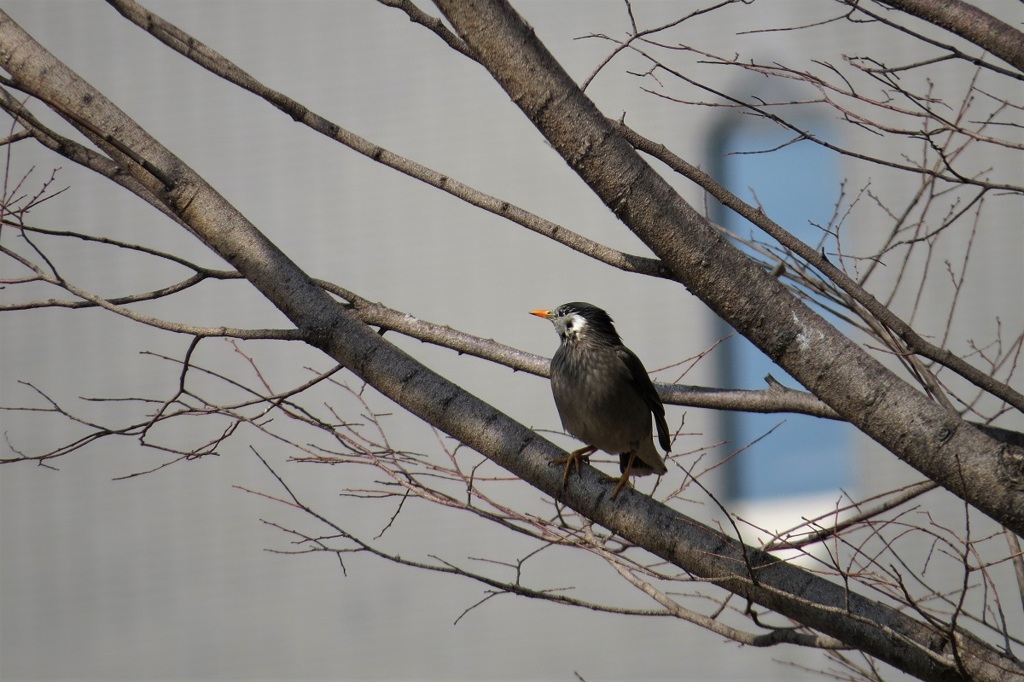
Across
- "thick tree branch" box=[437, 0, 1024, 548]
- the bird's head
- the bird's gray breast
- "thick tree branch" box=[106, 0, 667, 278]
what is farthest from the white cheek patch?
"thick tree branch" box=[437, 0, 1024, 548]

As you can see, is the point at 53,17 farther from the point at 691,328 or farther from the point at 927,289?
the point at 927,289

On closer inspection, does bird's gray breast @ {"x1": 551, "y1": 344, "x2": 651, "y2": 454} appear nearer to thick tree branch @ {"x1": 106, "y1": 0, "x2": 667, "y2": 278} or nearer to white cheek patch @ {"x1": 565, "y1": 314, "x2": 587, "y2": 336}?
white cheek patch @ {"x1": 565, "y1": 314, "x2": 587, "y2": 336}

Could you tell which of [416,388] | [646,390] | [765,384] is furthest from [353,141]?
[765,384]

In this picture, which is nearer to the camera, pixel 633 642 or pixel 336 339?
pixel 336 339

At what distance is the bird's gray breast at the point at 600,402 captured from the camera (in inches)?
134

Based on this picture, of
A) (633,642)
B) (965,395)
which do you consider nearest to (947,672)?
(965,395)

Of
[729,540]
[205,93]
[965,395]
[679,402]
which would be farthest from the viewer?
[205,93]

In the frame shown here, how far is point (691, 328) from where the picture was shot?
7887 mm

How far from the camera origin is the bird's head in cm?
370

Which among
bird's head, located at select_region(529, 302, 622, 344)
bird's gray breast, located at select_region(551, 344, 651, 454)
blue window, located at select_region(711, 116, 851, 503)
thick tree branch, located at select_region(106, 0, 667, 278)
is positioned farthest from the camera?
blue window, located at select_region(711, 116, 851, 503)

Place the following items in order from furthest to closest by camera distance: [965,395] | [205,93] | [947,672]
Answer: [205,93] → [965,395] → [947,672]

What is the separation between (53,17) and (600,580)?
6.99 metres

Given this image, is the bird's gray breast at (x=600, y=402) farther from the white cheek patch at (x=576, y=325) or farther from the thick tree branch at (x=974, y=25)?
the thick tree branch at (x=974, y=25)

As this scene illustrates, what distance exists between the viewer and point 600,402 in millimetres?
3416
